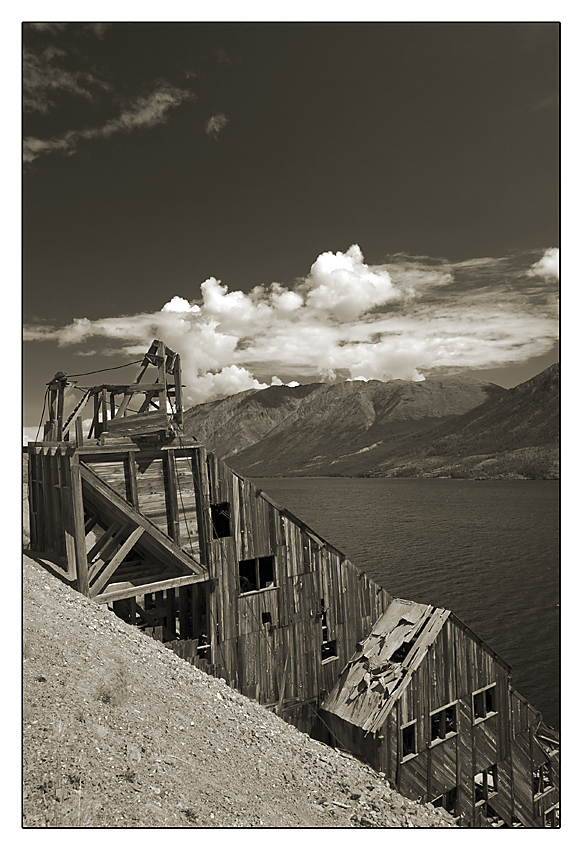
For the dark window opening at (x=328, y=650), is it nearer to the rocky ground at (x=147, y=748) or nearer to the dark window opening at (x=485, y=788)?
the rocky ground at (x=147, y=748)

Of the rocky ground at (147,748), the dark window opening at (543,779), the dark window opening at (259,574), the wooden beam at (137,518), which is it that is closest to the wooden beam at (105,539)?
the wooden beam at (137,518)

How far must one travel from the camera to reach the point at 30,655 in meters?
12.1

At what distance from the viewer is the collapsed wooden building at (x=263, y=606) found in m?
14.9

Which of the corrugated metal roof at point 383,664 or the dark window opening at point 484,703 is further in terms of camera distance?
the dark window opening at point 484,703

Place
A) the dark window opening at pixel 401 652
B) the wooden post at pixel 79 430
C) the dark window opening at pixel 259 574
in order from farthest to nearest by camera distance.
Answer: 1. the dark window opening at pixel 401 652
2. the dark window opening at pixel 259 574
3. the wooden post at pixel 79 430

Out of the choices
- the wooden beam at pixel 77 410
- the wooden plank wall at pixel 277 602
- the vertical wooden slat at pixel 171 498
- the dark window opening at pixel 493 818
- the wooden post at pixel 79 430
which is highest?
the wooden beam at pixel 77 410

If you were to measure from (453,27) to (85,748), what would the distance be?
20125mm

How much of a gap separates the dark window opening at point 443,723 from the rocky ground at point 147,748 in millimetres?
3012

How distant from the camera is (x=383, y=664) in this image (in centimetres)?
1706

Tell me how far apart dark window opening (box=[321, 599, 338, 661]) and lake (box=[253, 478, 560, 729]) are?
2347 centimetres

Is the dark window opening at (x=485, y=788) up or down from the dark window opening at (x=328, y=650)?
down

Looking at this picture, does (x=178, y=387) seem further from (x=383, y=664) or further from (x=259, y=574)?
(x=383, y=664)

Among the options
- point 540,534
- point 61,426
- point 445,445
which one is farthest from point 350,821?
point 445,445

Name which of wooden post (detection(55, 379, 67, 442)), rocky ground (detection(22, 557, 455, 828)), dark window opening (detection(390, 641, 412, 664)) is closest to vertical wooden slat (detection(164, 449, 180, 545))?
rocky ground (detection(22, 557, 455, 828))
